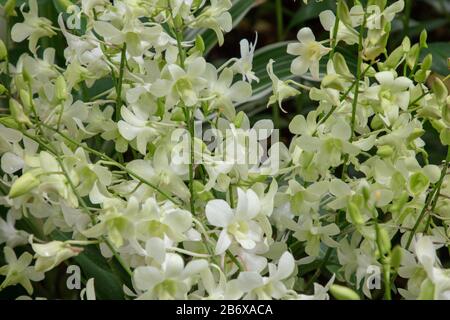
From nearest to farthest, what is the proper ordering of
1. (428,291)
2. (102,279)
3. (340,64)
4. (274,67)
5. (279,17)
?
(428,291) < (340,64) < (102,279) < (274,67) < (279,17)

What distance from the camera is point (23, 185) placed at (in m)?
0.62

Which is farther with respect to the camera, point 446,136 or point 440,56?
point 440,56

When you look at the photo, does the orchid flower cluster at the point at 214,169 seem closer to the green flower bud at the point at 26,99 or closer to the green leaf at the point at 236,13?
the green flower bud at the point at 26,99

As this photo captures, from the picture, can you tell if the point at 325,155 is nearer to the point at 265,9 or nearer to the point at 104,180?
the point at 104,180

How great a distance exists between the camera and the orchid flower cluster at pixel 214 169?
0.63m

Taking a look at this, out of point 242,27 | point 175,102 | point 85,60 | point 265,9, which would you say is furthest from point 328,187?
point 242,27

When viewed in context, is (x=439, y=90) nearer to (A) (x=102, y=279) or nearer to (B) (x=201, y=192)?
(B) (x=201, y=192)

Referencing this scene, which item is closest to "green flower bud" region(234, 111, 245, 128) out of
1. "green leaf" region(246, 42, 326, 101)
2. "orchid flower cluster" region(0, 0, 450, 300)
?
"orchid flower cluster" region(0, 0, 450, 300)

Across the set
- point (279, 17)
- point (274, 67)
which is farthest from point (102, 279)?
point (279, 17)

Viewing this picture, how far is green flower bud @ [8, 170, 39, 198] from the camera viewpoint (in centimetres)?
62

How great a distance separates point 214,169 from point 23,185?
150 mm

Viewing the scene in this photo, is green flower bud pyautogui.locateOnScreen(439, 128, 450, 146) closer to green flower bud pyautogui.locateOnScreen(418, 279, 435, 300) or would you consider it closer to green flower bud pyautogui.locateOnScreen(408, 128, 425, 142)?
green flower bud pyautogui.locateOnScreen(408, 128, 425, 142)

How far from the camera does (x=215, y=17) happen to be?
0.78m

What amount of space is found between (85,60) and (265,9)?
1165 mm
